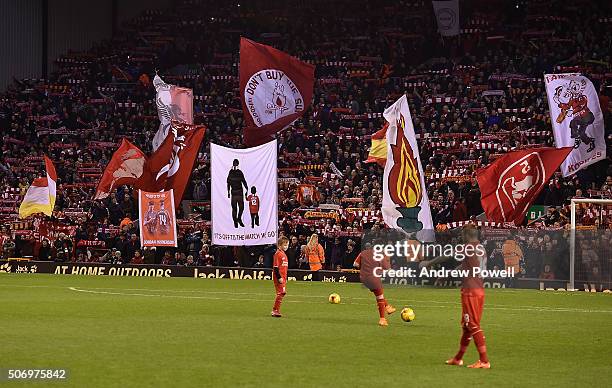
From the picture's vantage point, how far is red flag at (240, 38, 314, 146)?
34.2 m

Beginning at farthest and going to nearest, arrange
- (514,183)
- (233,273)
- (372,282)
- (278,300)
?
(233,273) < (514,183) < (278,300) < (372,282)

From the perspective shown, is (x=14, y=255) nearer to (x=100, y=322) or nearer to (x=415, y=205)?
(x=415, y=205)

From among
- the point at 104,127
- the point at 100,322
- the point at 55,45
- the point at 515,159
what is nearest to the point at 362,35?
the point at 104,127

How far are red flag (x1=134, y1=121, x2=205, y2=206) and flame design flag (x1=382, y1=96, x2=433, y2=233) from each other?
277 inches

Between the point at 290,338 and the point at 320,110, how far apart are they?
29.8 m

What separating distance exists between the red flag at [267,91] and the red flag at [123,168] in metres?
5.88

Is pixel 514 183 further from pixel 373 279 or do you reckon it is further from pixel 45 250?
pixel 45 250

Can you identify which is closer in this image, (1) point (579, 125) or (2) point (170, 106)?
(1) point (579, 125)

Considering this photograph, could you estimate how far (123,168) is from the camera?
38938 millimetres

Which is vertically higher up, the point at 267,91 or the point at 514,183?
the point at 267,91

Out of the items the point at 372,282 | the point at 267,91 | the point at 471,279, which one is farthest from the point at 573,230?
the point at 471,279

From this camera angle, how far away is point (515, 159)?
1303 inches

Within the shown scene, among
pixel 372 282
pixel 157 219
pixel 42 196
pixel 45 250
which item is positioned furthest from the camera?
pixel 45 250

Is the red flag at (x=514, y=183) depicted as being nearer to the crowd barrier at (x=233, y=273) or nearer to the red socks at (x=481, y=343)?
the crowd barrier at (x=233, y=273)
